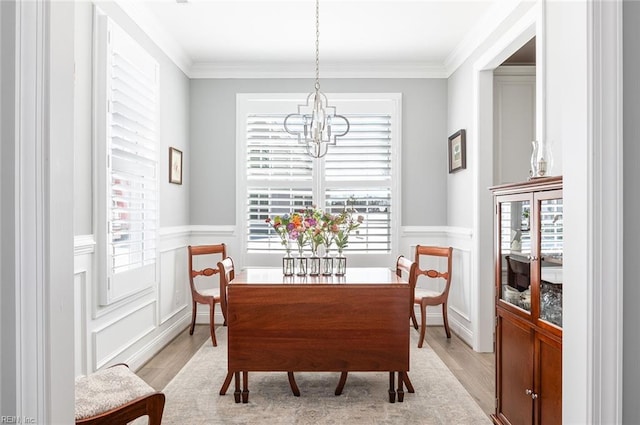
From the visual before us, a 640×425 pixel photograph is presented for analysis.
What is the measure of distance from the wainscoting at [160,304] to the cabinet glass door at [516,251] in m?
1.70

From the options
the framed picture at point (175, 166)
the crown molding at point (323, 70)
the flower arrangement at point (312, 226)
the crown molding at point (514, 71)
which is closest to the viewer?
the flower arrangement at point (312, 226)

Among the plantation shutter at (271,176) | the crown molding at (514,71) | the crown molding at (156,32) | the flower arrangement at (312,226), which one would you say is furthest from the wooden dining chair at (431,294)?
the crown molding at (156,32)

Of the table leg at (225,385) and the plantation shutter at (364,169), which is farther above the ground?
the plantation shutter at (364,169)

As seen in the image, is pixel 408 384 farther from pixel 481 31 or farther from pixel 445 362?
pixel 481 31

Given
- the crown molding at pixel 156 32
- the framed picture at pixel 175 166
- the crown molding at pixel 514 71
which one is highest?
the crown molding at pixel 156 32

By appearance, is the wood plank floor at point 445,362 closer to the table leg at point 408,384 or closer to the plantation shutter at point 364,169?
the table leg at point 408,384

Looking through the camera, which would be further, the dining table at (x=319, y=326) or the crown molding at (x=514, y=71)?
the crown molding at (x=514, y=71)

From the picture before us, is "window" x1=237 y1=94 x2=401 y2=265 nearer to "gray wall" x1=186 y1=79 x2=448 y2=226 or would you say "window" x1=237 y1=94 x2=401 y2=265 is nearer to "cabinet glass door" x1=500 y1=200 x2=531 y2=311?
"gray wall" x1=186 y1=79 x2=448 y2=226

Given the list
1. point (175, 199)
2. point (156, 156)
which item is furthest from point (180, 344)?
point (156, 156)

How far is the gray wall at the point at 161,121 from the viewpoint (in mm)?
2508

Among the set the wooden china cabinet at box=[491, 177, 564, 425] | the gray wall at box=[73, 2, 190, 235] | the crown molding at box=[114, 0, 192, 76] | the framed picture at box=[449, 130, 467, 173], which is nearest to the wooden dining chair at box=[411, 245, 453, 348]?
the framed picture at box=[449, 130, 467, 173]

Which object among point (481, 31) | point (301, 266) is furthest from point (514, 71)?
point (301, 266)

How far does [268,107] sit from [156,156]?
4.70 feet
